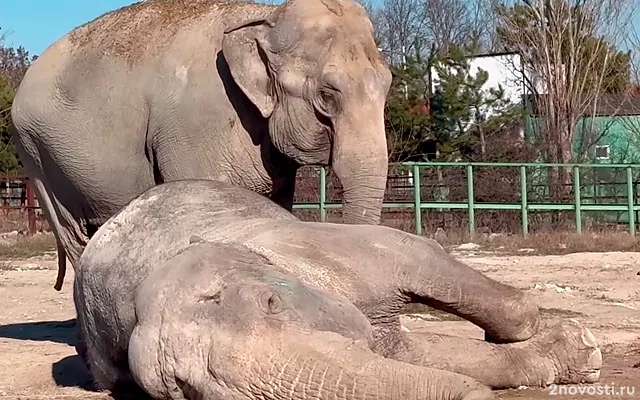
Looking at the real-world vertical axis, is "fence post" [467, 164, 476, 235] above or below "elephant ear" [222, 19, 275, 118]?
below

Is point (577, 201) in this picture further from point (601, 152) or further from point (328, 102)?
point (601, 152)

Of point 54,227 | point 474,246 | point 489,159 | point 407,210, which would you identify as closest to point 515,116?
point 489,159

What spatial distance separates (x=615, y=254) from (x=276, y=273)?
36.3ft

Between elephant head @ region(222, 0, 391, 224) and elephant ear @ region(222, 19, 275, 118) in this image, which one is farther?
elephant ear @ region(222, 19, 275, 118)

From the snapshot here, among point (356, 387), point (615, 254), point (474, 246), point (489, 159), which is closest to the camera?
point (356, 387)

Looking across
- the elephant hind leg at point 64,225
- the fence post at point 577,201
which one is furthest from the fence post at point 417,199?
the elephant hind leg at point 64,225

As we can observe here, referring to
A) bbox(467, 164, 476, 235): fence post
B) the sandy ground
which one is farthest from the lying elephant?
bbox(467, 164, 476, 235): fence post

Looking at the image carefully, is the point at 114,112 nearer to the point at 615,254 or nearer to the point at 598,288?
the point at 598,288

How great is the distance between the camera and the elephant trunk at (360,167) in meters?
5.79

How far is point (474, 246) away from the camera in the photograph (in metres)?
16.1

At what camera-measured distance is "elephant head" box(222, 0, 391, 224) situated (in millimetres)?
5816

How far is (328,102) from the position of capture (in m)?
5.93

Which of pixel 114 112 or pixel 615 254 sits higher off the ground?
pixel 114 112

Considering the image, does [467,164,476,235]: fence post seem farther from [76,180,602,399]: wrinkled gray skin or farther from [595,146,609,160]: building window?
[595,146,609,160]: building window
